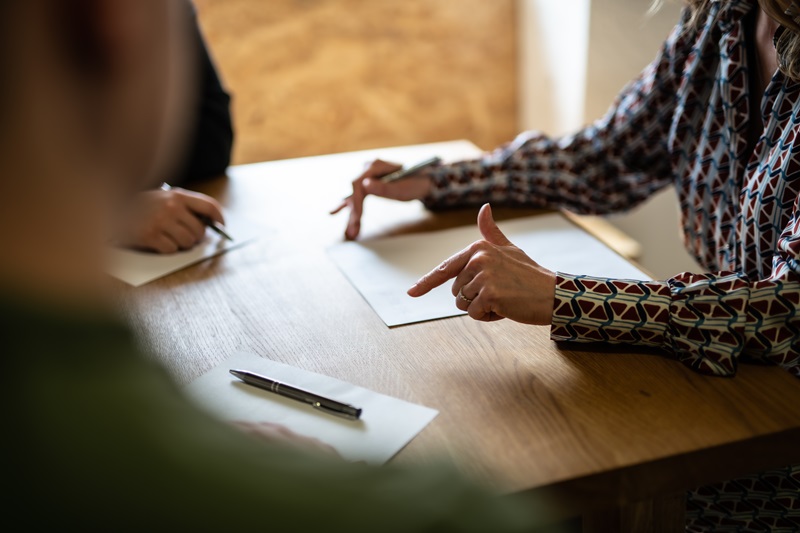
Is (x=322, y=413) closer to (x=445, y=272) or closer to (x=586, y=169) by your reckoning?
(x=445, y=272)

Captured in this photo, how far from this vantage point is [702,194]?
121 centimetres

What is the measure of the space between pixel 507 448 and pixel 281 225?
722mm

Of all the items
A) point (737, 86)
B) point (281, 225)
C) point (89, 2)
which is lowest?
point (281, 225)

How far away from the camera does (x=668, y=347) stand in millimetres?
868

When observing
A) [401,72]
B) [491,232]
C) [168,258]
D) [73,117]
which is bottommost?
[401,72]

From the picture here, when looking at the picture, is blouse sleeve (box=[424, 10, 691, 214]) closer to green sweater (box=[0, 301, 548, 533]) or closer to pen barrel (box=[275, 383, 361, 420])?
pen barrel (box=[275, 383, 361, 420])

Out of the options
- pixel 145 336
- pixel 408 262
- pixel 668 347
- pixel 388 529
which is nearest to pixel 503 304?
pixel 668 347

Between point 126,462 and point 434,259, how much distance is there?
2.77 ft

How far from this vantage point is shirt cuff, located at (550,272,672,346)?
869 mm

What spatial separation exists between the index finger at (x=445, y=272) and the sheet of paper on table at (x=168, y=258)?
0.41 meters

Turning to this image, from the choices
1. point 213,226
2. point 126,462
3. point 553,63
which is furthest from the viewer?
point 553,63

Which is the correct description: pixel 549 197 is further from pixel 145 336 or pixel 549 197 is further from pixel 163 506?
pixel 163 506

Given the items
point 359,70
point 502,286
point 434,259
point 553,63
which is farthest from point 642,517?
point 359,70

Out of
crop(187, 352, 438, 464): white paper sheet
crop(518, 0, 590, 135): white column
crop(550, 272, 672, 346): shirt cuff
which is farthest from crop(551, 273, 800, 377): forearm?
crop(518, 0, 590, 135): white column
